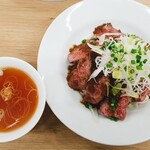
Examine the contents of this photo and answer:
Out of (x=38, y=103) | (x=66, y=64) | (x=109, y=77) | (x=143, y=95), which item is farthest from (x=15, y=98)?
(x=143, y=95)

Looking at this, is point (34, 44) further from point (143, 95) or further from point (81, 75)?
point (143, 95)

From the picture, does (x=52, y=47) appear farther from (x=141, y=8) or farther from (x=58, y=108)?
(x=141, y=8)

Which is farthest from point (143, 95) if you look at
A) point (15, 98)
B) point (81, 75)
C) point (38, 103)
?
point (15, 98)

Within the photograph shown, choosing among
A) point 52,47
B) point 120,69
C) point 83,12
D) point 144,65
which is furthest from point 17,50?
point 144,65

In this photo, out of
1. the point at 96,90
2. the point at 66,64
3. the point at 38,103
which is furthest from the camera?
the point at 66,64

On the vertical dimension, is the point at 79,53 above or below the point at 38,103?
above

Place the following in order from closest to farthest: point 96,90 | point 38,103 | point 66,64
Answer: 1. point 38,103
2. point 96,90
3. point 66,64

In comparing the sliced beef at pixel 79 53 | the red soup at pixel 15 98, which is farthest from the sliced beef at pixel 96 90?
the red soup at pixel 15 98

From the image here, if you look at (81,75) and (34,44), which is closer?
(81,75)
